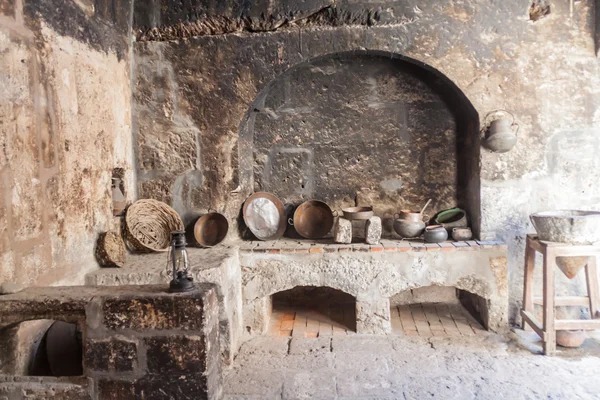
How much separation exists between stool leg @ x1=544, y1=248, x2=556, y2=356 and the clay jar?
87cm

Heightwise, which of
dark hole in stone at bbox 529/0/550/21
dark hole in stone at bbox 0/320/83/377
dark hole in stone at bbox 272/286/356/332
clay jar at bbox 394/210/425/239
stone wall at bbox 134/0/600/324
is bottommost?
dark hole in stone at bbox 272/286/356/332

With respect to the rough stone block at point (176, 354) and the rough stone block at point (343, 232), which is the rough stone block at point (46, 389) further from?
the rough stone block at point (343, 232)

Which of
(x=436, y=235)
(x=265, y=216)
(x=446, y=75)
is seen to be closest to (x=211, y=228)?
(x=265, y=216)

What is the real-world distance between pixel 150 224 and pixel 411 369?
2.00 m

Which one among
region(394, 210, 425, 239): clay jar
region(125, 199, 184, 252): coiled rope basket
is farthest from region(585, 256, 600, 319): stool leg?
region(125, 199, 184, 252): coiled rope basket

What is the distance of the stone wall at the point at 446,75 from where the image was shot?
3254 millimetres

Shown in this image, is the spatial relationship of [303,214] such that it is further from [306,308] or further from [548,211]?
[548,211]

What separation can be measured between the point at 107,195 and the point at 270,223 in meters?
1.19

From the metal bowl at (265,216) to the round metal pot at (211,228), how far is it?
0.67ft

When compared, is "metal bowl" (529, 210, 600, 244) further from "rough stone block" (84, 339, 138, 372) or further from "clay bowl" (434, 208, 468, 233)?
"rough stone block" (84, 339, 138, 372)

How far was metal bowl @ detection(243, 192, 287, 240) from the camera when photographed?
3.66 meters

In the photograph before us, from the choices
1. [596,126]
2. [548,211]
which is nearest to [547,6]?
[596,126]

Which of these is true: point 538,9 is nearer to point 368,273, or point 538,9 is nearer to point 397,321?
point 368,273

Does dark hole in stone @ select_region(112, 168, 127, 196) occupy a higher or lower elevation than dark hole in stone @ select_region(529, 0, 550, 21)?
lower
